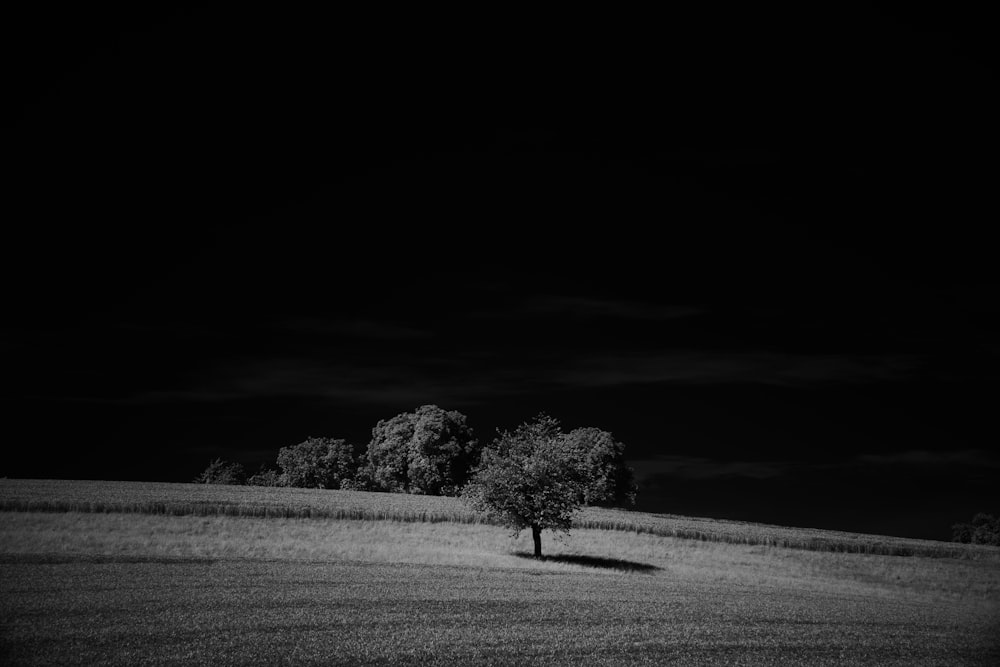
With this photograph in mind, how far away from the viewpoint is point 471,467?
5822cm

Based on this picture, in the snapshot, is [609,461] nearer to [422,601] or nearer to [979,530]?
[979,530]

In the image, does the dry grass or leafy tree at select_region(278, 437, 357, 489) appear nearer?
the dry grass

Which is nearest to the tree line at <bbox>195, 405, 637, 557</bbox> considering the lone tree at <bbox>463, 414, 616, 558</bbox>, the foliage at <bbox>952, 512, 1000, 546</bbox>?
the lone tree at <bbox>463, 414, 616, 558</bbox>

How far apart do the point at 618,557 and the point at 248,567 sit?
29.5 m

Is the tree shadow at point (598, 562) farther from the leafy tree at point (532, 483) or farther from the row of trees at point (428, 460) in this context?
the row of trees at point (428, 460)

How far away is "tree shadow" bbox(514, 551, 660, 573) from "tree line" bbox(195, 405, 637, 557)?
1399mm

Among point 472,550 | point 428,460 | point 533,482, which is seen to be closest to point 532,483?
point 533,482

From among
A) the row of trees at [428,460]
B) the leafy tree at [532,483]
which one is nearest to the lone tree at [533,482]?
the leafy tree at [532,483]

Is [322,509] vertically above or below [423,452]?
below

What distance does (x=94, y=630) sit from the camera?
67.8 feet

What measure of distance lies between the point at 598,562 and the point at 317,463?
280 feet

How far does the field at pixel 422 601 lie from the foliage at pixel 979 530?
265 feet

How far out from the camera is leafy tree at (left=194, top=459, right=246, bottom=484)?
454 feet

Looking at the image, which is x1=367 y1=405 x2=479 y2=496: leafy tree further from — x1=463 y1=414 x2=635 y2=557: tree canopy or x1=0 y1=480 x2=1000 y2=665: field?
x1=463 y1=414 x2=635 y2=557: tree canopy
